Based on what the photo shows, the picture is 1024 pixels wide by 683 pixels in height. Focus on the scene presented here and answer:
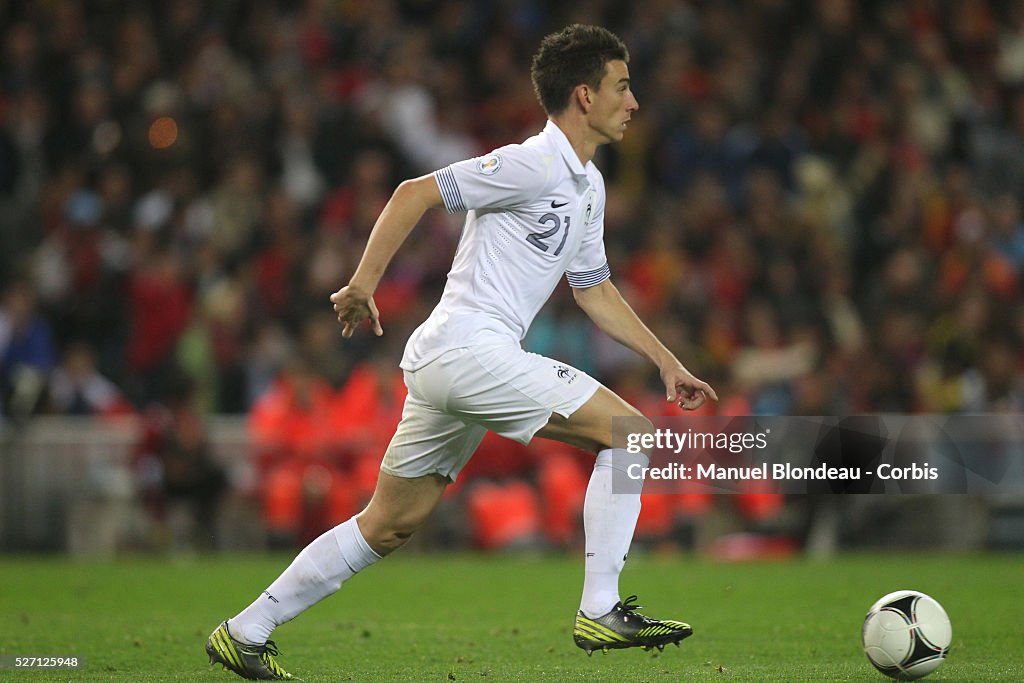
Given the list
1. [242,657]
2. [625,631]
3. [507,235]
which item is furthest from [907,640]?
[242,657]

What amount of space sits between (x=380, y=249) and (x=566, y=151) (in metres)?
0.91

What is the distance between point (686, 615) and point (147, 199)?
31.1 feet

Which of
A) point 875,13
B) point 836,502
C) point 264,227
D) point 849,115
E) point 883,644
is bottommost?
point 883,644

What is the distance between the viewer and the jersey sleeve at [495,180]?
228 inches

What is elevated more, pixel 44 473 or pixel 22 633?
pixel 44 473

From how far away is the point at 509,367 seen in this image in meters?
5.85

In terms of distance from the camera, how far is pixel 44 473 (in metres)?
14.0

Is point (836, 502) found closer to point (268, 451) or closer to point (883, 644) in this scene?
point (268, 451)

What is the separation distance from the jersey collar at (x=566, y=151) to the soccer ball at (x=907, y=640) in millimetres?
2133

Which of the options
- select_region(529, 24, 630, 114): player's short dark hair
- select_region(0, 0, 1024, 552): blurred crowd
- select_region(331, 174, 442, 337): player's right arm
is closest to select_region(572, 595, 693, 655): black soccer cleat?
select_region(331, 174, 442, 337): player's right arm

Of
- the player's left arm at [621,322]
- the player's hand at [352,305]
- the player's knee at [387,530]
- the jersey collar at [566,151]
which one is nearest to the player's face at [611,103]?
the jersey collar at [566,151]

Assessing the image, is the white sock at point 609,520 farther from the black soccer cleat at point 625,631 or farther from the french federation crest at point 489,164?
the french federation crest at point 489,164

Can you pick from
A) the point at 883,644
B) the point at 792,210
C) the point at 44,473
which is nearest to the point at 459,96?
the point at 792,210

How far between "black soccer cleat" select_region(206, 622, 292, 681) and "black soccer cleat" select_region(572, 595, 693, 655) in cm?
126
